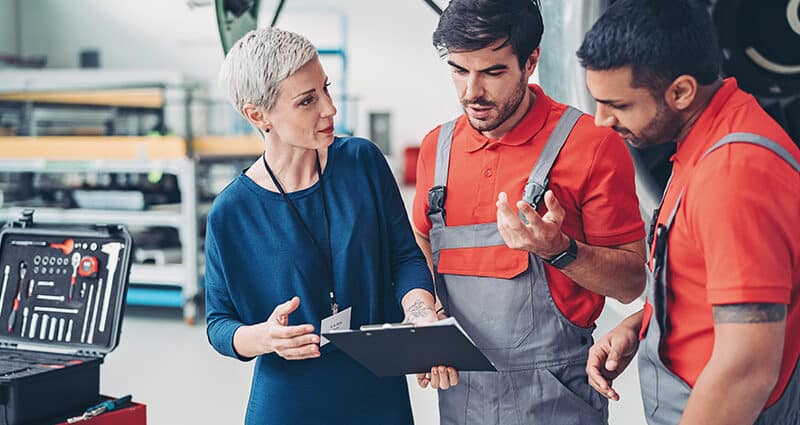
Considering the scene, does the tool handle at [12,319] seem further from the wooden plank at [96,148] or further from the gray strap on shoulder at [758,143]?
the wooden plank at [96,148]

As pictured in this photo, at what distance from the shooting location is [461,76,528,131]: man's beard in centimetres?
138

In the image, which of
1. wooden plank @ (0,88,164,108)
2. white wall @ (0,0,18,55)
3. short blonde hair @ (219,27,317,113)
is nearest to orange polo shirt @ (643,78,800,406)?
short blonde hair @ (219,27,317,113)

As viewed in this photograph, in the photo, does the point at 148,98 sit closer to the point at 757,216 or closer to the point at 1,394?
the point at 1,394

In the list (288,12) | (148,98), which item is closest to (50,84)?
(148,98)

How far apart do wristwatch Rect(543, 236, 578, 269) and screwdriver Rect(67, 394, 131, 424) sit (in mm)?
925

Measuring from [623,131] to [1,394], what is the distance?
123 centimetres

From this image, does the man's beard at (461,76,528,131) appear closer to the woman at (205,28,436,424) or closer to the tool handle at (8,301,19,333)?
the woman at (205,28,436,424)

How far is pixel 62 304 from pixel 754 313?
1354 mm

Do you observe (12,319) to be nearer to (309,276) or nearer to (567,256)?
(309,276)

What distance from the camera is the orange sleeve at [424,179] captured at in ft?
5.07

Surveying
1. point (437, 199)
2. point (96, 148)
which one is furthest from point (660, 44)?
point (96, 148)

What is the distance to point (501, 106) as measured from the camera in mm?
1389

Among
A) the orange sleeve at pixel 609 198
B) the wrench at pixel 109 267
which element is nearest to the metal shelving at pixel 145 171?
the wrench at pixel 109 267

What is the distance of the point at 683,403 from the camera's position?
3.51 ft
